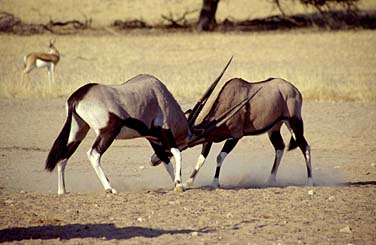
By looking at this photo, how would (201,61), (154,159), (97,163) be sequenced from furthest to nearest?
1. (201,61)
2. (154,159)
3. (97,163)

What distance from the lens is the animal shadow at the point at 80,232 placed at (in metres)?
7.45

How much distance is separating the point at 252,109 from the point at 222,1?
3794 centimetres

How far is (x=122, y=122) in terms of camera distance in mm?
9500

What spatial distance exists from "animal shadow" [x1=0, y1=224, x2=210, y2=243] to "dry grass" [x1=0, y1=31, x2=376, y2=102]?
31.4 ft

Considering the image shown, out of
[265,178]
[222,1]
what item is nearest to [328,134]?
[265,178]

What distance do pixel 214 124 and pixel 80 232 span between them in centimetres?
336

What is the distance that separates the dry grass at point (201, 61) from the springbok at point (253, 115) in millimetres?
6164

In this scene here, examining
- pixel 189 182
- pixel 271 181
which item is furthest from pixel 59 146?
pixel 271 181

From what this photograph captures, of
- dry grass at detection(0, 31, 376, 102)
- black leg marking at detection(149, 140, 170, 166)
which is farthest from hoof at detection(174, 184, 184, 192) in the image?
dry grass at detection(0, 31, 376, 102)

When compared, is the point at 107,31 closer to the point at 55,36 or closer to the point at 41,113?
the point at 55,36

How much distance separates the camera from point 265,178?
11727 mm

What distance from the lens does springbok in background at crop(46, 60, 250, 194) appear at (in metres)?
9.40

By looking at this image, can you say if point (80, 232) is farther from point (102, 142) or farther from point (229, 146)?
point (229, 146)

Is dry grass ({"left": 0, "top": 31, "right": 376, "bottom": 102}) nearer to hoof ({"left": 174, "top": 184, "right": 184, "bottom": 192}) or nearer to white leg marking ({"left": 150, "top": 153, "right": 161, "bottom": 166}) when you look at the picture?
white leg marking ({"left": 150, "top": 153, "right": 161, "bottom": 166})
